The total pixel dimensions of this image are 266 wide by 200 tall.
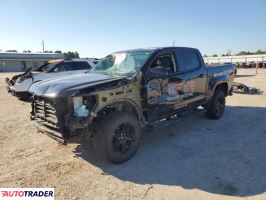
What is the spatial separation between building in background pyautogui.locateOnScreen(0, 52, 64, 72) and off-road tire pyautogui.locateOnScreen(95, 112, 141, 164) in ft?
188

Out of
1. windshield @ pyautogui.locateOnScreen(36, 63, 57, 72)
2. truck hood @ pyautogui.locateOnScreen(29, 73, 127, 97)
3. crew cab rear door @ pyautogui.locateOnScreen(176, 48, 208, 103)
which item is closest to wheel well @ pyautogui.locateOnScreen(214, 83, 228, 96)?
crew cab rear door @ pyautogui.locateOnScreen(176, 48, 208, 103)

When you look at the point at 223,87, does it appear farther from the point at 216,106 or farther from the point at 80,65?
the point at 80,65

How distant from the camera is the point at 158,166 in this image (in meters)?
4.86

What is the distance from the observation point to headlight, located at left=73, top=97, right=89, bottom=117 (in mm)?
4512

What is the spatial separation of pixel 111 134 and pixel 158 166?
1.00 m

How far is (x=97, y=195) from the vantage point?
396 centimetres

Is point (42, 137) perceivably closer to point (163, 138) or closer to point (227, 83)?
point (163, 138)

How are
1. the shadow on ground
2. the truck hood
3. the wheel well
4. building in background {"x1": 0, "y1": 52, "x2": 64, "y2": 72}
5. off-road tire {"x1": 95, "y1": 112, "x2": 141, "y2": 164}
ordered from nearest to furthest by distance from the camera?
the shadow on ground → the truck hood → off-road tire {"x1": 95, "y1": 112, "x2": 141, "y2": 164} → the wheel well → building in background {"x1": 0, "y1": 52, "x2": 64, "y2": 72}

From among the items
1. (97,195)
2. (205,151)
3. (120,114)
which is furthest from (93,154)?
(205,151)

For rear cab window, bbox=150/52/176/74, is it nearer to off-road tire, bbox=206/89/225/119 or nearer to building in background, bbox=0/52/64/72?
off-road tire, bbox=206/89/225/119

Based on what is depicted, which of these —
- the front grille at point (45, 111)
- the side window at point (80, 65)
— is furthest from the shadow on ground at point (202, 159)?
the side window at point (80, 65)

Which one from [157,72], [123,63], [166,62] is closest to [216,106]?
[166,62]

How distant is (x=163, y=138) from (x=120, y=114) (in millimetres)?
1817

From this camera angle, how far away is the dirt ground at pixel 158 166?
4023mm
